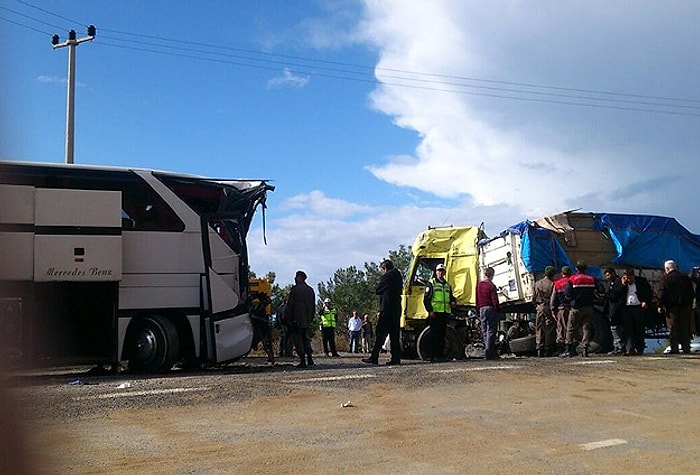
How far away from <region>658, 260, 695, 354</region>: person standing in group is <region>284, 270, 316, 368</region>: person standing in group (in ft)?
21.5

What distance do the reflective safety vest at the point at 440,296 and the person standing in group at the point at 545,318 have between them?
1.98m

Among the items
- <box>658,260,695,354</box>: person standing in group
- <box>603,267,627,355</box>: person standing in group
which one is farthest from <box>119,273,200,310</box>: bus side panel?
<box>658,260,695,354</box>: person standing in group

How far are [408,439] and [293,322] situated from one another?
22.6 feet

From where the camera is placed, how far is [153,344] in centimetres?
1202

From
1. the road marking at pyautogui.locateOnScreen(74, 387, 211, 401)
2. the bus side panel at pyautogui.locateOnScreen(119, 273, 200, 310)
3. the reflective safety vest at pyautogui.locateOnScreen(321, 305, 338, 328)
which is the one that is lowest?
the road marking at pyautogui.locateOnScreen(74, 387, 211, 401)

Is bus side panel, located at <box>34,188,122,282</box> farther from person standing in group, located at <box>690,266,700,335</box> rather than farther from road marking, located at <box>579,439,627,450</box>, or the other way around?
person standing in group, located at <box>690,266,700,335</box>

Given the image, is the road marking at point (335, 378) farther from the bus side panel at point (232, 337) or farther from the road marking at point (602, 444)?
the road marking at point (602, 444)

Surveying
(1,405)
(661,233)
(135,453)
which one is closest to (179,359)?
(135,453)

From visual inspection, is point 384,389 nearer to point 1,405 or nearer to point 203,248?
point 203,248

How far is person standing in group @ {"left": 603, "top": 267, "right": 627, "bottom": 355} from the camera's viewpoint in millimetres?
15070

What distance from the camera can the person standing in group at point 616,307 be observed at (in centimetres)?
1507

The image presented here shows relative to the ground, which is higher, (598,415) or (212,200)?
(212,200)

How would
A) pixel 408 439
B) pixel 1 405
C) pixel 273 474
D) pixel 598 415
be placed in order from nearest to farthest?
1. pixel 1 405
2. pixel 273 474
3. pixel 408 439
4. pixel 598 415

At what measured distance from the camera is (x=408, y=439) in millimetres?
6781
